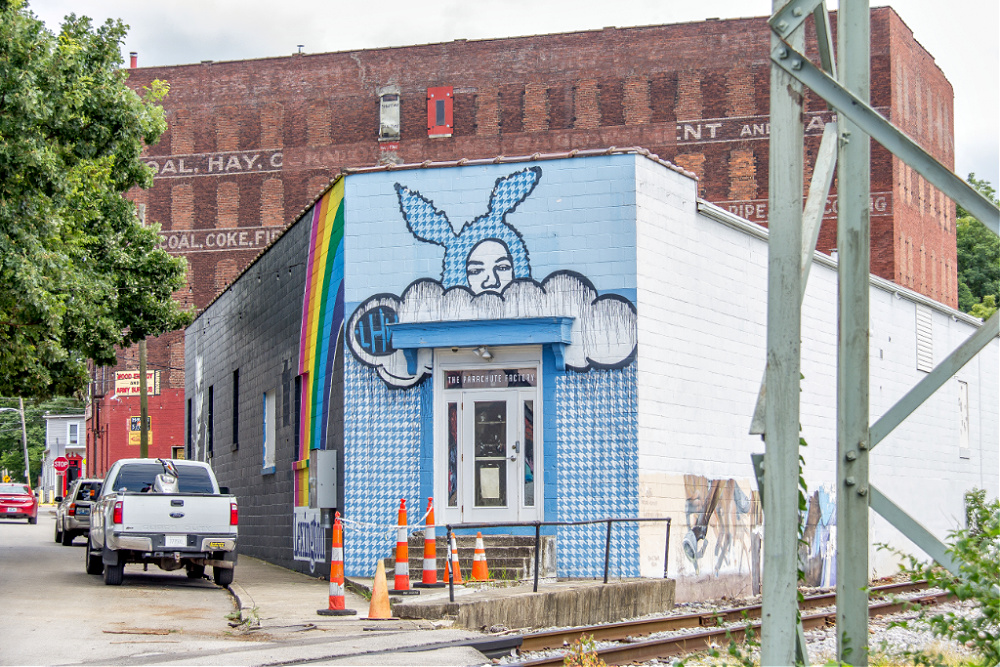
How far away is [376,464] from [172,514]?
2.95m

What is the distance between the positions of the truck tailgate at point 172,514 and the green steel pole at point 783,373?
12472 mm

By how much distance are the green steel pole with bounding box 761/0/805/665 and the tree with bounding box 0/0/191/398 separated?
12814mm

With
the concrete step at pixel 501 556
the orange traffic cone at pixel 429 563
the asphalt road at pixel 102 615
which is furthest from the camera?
the concrete step at pixel 501 556

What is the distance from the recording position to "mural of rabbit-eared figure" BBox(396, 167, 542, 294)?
16.7 metres

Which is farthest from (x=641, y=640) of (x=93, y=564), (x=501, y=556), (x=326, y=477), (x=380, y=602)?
(x=93, y=564)

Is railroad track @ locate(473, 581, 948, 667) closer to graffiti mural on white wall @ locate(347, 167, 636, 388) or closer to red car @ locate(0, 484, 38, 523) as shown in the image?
graffiti mural on white wall @ locate(347, 167, 636, 388)

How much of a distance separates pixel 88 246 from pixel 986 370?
21.4 m

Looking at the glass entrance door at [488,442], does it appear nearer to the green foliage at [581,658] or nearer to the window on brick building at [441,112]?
the green foliage at [581,658]

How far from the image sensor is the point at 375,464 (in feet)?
55.8

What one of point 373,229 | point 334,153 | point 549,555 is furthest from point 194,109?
point 549,555

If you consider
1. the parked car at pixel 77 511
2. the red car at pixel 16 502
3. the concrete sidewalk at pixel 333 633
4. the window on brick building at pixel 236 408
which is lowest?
the red car at pixel 16 502

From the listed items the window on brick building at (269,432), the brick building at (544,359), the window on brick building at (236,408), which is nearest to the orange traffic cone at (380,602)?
the brick building at (544,359)

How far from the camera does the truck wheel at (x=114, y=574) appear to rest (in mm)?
16766

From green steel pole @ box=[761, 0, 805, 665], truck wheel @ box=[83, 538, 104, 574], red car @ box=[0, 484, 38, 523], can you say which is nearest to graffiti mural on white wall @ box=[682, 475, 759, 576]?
truck wheel @ box=[83, 538, 104, 574]
